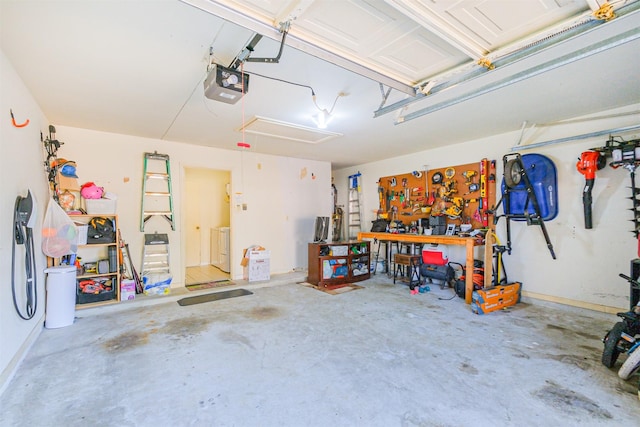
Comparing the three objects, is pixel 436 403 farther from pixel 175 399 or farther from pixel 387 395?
pixel 175 399

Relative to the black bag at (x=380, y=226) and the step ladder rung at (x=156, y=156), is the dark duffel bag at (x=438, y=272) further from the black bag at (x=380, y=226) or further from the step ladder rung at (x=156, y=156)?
the step ladder rung at (x=156, y=156)

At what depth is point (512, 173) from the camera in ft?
14.2

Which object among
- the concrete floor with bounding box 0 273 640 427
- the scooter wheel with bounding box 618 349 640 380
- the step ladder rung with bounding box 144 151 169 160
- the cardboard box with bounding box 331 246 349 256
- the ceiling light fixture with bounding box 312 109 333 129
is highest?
the ceiling light fixture with bounding box 312 109 333 129

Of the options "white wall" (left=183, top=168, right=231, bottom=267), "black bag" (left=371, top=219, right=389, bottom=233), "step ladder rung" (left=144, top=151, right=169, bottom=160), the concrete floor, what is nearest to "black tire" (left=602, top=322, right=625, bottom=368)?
the concrete floor

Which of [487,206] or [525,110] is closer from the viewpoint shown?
[525,110]

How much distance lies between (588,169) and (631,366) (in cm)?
251

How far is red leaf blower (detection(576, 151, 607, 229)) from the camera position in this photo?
143 inches

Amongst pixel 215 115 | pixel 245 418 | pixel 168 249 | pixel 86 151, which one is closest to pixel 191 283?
pixel 168 249

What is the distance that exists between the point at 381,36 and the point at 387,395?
102 inches

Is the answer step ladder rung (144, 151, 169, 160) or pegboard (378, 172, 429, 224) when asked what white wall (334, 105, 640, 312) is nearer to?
pegboard (378, 172, 429, 224)

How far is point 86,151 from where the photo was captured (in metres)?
4.42

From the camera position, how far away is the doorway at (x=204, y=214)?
7289mm

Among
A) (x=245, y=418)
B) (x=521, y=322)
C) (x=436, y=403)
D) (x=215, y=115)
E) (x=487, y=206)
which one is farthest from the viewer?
(x=487, y=206)

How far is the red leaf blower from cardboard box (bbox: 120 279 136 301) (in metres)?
6.49
